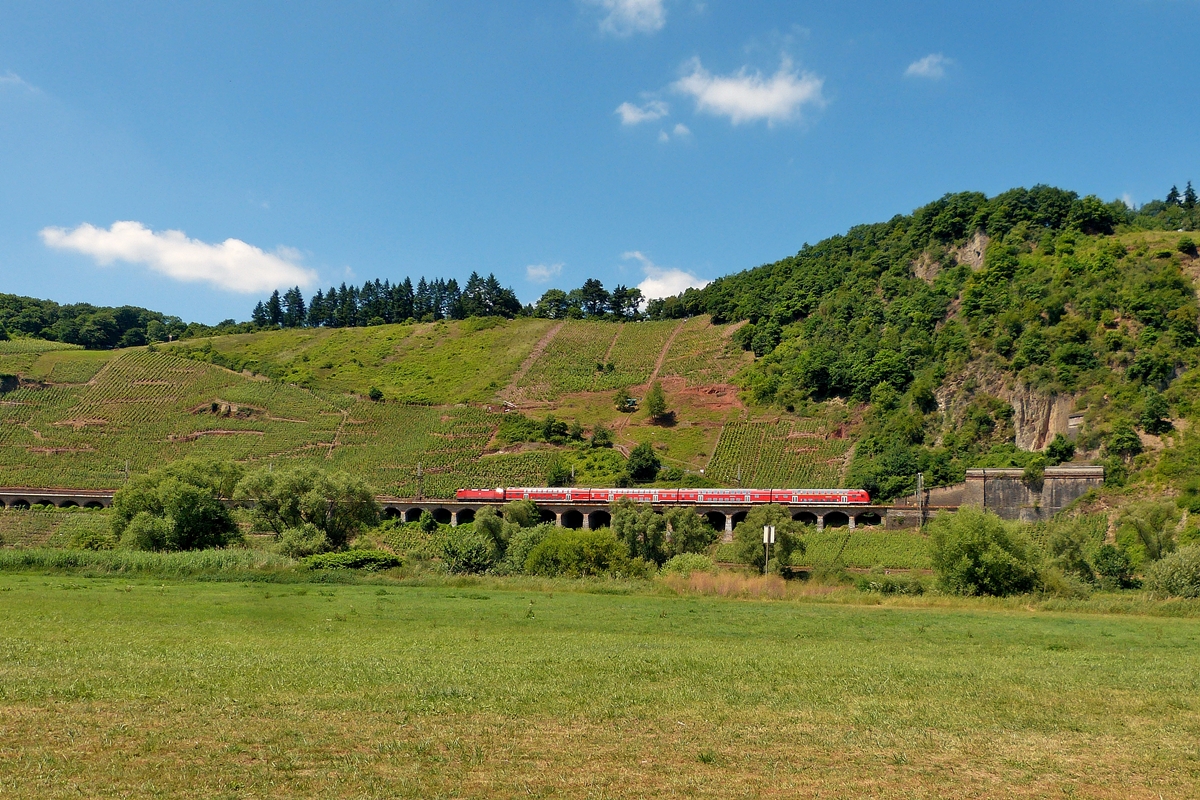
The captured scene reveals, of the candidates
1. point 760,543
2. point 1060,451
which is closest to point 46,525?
point 760,543

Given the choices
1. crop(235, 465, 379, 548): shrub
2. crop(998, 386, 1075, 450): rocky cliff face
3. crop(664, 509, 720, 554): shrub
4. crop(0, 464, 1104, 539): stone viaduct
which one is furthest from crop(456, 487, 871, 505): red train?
crop(235, 465, 379, 548): shrub

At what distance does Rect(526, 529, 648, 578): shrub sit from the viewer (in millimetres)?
43969

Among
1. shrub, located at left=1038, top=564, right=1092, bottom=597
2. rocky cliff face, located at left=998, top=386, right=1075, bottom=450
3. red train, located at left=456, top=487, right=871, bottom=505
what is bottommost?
shrub, located at left=1038, top=564, right=1092, bottom=597

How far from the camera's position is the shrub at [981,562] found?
128 ft

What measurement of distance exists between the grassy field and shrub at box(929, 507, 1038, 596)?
48.2 ft

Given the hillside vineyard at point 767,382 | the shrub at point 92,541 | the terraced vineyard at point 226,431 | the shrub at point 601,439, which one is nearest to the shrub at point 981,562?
the hillside vineyard at point 767,382

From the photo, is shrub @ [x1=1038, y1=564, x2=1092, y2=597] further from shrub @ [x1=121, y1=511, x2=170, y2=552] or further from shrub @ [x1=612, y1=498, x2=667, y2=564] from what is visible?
shrub @ [x1=121, y1=511, x2=170, y2=552]

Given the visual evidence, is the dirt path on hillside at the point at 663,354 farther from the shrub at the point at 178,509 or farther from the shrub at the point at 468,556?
the shrub at the point at 468,556

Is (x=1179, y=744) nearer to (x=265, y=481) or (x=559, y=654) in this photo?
(x=559, y=654)

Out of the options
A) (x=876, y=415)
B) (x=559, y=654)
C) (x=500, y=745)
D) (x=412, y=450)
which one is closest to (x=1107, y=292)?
(x=876, y=415)

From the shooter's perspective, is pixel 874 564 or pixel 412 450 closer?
pixel 874 564

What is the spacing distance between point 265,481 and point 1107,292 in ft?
270

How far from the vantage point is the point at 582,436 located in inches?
4333

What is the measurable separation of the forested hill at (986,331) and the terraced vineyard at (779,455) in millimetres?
4306
